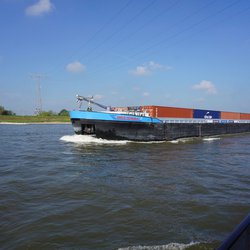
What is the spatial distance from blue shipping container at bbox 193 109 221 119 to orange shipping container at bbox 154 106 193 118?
1016 millimetres

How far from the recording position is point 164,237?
4.95m

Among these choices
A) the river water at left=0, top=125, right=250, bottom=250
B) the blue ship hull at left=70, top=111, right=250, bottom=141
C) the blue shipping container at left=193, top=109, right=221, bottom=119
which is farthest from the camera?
the blue shipping container at left=193, top=109, right=221, bottom=119

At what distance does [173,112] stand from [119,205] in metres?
22.0

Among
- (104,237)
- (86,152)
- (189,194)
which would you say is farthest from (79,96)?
(104,237)

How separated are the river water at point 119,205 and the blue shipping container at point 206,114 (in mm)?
19654

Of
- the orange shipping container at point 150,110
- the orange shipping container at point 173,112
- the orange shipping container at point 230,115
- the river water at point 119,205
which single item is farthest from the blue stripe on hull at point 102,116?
the orange shipping container at point 230,115

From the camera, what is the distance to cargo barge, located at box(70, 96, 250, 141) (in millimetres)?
21000

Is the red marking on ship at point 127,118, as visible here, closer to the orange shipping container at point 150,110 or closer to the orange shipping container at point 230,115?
the orange shipping container at point 150,110

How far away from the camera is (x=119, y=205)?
655 cm

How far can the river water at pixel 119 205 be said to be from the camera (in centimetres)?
485

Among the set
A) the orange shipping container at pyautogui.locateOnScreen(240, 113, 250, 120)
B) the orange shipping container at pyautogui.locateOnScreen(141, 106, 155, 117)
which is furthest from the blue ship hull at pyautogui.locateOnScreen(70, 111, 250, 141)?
the orange shipping container at pyautogui.locateOnScreen(240, 113, 250, 120)

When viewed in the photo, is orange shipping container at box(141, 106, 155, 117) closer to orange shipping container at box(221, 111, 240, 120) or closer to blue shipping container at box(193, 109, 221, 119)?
blue shipping container at box(193, 109, 221, 119)

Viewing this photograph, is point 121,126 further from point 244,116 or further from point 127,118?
point 244,116

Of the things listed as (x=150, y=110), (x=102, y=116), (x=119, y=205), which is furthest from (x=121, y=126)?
(x=119, y=205)
